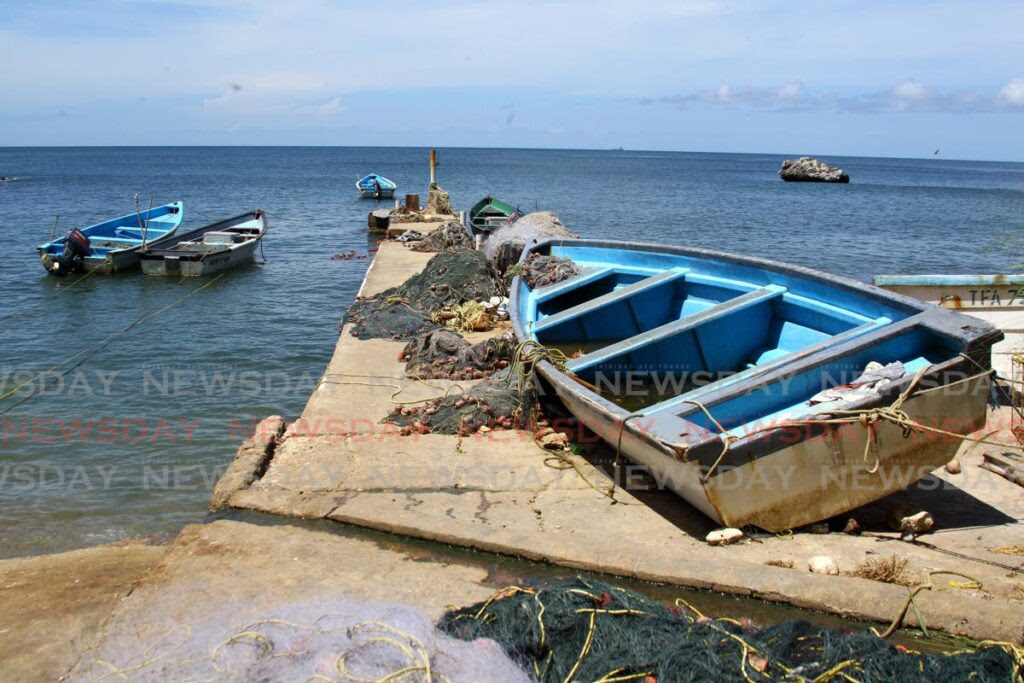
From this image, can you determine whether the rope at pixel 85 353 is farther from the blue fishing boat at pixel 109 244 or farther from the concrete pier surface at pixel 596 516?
the concrete pier surface at pixel 596 516

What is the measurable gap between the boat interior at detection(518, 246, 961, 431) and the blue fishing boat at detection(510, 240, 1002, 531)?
0.05ft

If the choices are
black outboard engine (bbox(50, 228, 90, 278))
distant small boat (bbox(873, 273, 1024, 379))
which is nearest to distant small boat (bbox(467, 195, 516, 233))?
black outboard engine (bbox(50, 228, 90, 278))

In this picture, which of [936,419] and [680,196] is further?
[680,196]

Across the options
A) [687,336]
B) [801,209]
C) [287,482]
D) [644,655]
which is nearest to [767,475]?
[644,655]

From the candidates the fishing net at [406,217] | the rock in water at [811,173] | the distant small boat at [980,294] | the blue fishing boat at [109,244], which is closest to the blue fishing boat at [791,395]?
the distant small boat at [980,294]

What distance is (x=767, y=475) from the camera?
4512 millimetres

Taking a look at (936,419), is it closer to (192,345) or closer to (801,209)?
(192,345)

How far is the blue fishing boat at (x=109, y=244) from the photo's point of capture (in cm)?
1747

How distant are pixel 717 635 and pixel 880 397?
6.80 ft

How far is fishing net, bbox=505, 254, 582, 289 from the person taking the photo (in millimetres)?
8742

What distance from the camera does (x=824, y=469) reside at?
4613 millimetres

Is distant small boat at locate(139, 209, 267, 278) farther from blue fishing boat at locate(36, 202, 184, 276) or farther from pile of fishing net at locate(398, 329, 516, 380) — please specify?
pile of fishing net at locate(398, 329, 516, 380)

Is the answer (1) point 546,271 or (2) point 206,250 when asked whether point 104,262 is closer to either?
(2) point 206,250

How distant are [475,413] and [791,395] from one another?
9.04 feet
